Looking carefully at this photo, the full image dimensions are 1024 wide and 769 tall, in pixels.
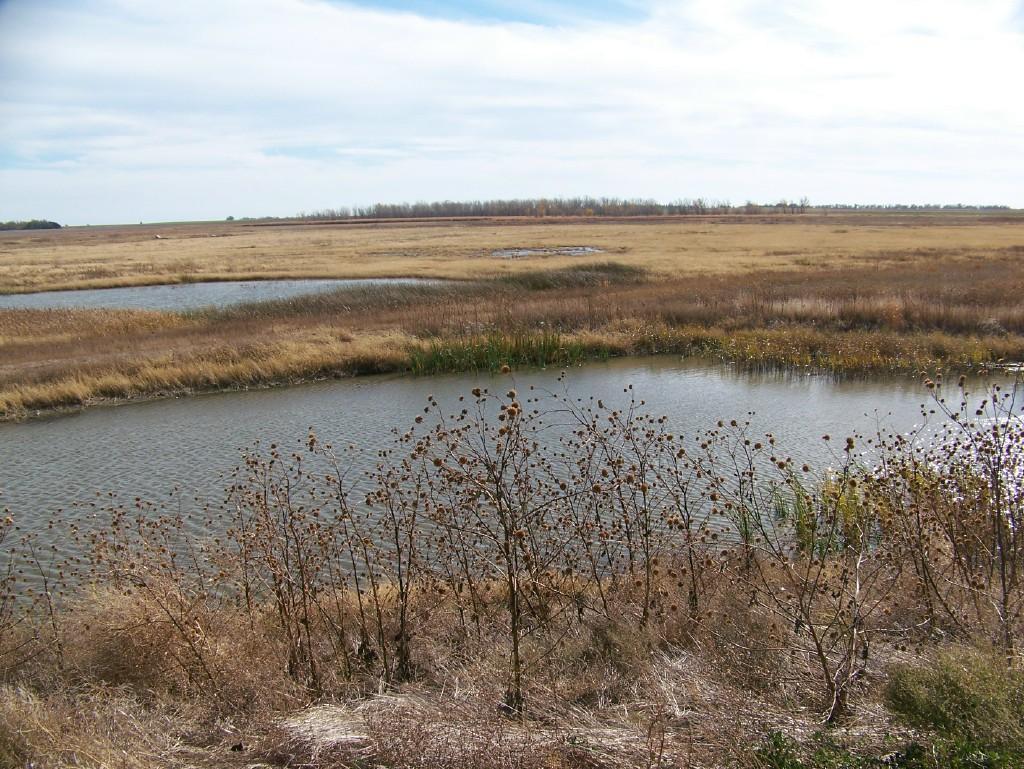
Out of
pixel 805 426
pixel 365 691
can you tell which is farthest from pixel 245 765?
pixel 805 426

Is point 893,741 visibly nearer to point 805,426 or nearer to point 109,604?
point 109,604

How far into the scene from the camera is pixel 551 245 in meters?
66.9

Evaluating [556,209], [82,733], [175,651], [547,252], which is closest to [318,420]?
[175,651]

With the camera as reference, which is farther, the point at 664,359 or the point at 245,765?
A: the point at 664,359

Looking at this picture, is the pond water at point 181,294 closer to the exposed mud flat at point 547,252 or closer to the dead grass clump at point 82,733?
the exposed mud flat at point 547,252

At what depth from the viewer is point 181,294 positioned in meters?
42.0

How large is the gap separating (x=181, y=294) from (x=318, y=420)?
95.0 ft

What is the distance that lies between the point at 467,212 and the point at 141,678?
602 feet

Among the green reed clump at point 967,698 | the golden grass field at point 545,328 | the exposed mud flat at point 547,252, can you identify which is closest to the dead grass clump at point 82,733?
the green reed clump at point 967,698

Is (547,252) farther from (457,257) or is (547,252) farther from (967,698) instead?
(967,698)

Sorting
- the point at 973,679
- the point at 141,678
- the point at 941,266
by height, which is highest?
the point at 941,266

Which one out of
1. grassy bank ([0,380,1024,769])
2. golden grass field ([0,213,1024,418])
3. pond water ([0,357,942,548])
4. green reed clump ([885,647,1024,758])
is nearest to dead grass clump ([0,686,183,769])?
grassy bank ([0,380,1024,769])

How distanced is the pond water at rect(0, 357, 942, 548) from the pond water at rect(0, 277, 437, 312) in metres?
16.6

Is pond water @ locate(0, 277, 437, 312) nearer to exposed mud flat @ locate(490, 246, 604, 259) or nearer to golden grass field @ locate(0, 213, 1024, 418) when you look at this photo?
golden grass field @ locate(0, 213, 1024, 418)
